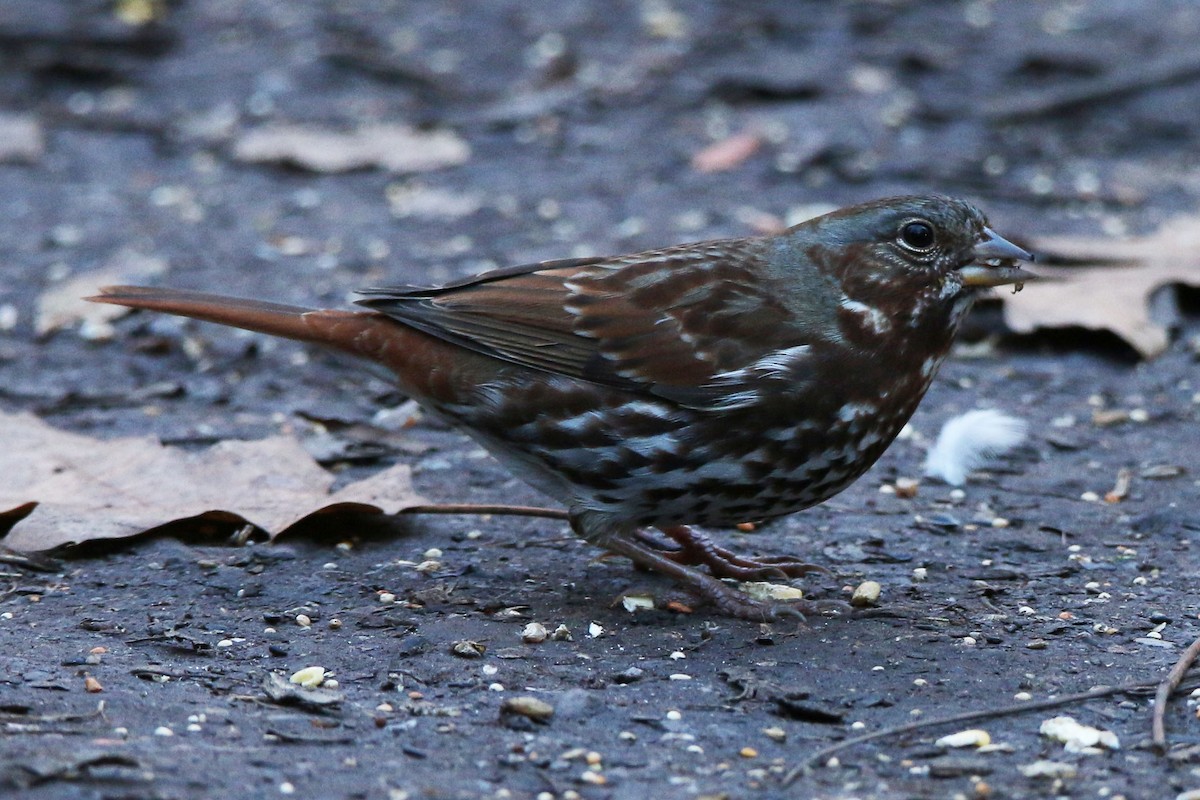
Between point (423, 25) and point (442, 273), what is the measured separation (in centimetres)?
326

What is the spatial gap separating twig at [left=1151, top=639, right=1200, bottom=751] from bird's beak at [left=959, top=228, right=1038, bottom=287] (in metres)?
1.05

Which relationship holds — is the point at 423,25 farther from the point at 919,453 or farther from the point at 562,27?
the point at 919,453

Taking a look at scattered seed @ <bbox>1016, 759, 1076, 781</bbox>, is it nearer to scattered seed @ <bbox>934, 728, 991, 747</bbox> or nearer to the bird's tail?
scattered seed @ <bbox>934, 728, 991, 747</bbox>

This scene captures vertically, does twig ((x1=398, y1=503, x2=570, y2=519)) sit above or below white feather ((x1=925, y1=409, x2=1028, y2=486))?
below

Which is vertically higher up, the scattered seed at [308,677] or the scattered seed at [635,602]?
the scattered seed at [635,602]

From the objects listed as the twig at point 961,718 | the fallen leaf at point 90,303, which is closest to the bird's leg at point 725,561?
the twig at point 961,718

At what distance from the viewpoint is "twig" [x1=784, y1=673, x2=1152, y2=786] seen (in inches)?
126

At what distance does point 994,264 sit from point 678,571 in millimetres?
1153

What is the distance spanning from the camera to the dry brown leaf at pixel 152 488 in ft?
14.4

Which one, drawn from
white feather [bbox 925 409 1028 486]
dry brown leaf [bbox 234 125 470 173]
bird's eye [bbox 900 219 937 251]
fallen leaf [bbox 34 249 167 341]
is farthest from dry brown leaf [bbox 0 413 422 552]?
dry brown leaf [bbox 234 125 470 173]

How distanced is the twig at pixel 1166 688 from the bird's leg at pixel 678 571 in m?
0.92

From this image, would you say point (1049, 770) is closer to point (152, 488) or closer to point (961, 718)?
point (961, 718)

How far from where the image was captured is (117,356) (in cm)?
609

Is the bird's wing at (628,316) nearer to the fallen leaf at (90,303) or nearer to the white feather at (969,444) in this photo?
the white feather at (969,444)
